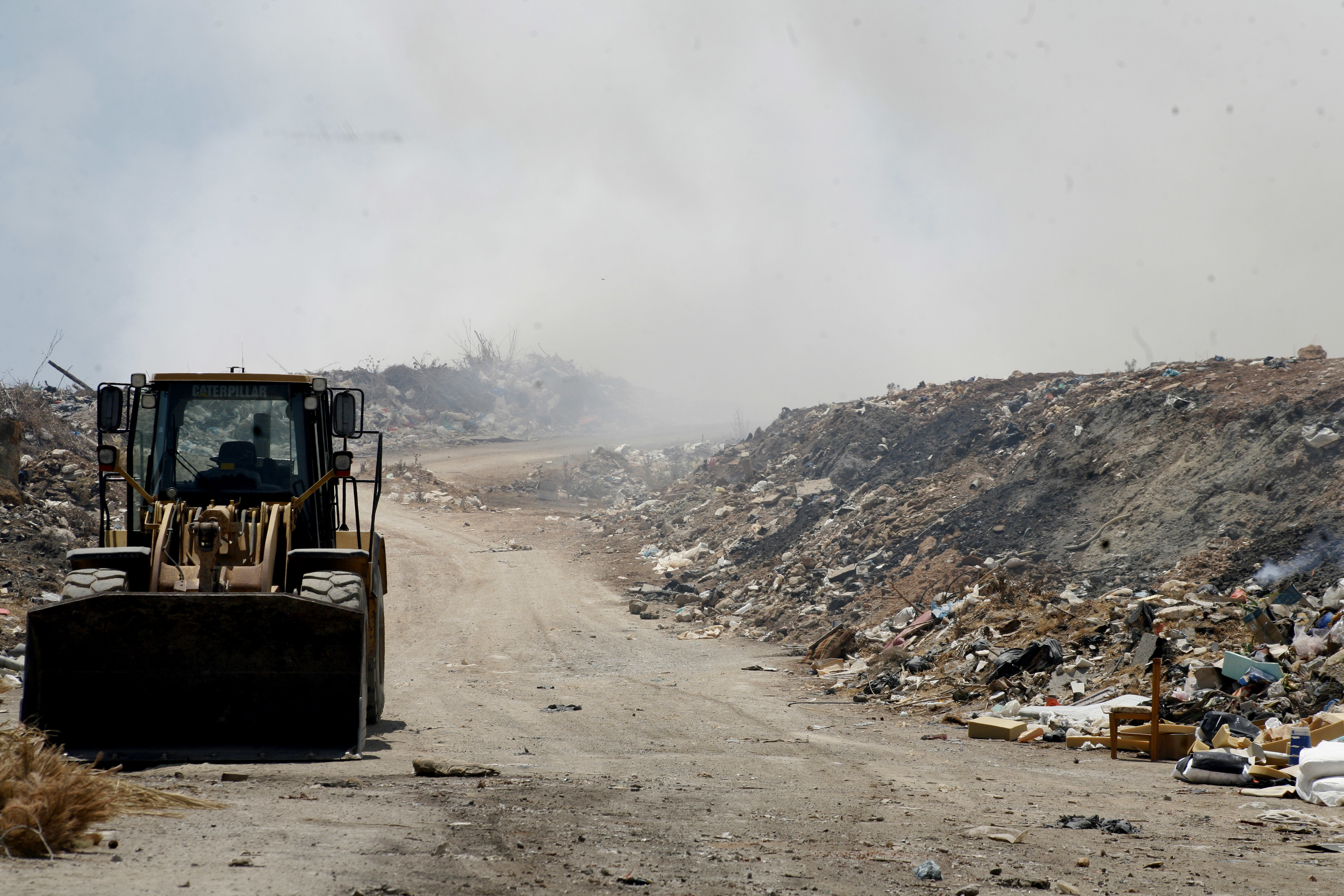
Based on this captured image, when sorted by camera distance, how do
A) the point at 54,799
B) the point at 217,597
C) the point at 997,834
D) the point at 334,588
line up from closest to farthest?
1. the point at 54,799
2. the point at 997,834
3. the point at 217,597
4. the point at 334,588

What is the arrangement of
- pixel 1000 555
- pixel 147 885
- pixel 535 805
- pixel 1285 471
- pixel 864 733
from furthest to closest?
1. pixel 1000 555
2. pixel 1285 471
3. pixel 864 733
4. pixel 535 805
5. pixel 147 885

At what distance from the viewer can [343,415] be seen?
277 inches

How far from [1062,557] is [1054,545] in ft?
1.61

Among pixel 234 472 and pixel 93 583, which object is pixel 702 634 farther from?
pixel 93 583

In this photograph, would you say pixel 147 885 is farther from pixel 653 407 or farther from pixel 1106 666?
pixel 653 407

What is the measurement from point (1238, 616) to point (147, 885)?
9687 mm

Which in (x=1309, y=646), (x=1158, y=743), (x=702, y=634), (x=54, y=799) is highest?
(x=1309, y=646)

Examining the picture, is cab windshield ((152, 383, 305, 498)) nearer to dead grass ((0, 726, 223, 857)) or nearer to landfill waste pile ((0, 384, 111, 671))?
dead grass ((0, 726, 223, 857))

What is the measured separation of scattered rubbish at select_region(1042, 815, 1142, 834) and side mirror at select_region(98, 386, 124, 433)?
6.21 m

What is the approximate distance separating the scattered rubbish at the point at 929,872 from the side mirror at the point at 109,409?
560 cm

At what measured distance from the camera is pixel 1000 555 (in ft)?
48.8

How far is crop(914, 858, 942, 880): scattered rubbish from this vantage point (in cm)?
417

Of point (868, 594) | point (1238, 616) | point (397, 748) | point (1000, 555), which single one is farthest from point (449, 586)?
point (1238, 616)

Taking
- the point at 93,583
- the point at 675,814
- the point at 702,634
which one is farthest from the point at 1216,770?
the point at 702,634
